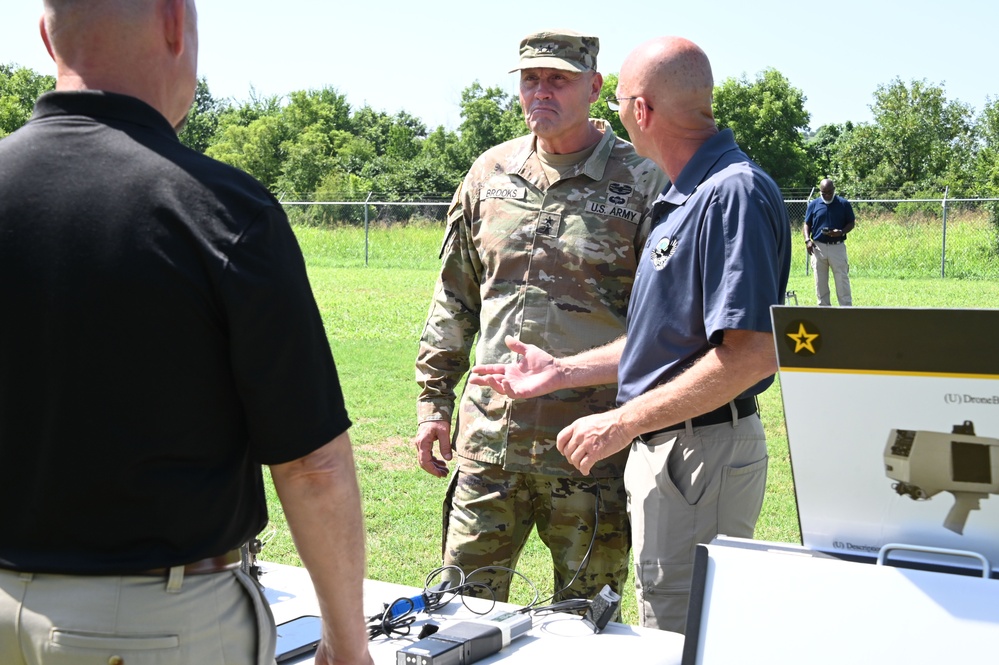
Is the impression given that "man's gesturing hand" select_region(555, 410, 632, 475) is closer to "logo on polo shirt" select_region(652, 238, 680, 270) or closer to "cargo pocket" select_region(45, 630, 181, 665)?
"logo on polo shirt" select_region(652, 238, 680, 270)

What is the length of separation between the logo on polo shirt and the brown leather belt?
5.18ft

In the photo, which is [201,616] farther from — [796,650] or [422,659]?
[796,650]

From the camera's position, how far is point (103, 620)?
1549 mm

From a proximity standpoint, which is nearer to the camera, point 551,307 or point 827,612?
point 827,612

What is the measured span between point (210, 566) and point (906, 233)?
2488cm

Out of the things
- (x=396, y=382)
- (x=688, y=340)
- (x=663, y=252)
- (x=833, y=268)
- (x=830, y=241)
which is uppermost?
(x=830, y=241)

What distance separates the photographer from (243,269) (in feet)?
5.17

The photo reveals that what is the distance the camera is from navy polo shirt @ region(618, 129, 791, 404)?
2664 mm

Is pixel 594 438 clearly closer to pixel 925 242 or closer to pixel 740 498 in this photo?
pixel 740 498

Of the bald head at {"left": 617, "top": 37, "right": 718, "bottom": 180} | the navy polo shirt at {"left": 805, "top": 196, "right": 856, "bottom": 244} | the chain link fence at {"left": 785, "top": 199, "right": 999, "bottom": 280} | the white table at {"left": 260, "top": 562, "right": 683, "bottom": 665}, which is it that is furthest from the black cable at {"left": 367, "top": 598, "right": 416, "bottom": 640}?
the chain link fence at {"left": 785, "top": 199, "right": 999, "bottom": 280}

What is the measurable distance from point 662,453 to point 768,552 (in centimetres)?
132

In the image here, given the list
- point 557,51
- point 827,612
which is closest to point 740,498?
point 827,612

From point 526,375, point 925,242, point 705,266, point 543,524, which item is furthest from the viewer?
point 925,242

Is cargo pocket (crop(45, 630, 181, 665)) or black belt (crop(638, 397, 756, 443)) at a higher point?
black belt (crop(638, 397, 756, 443))
